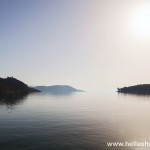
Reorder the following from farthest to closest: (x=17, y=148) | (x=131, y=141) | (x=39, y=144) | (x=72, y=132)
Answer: (x=72, y=132) < (x=131, y=141) < (x=39, y=144) < (x=17, y=148)

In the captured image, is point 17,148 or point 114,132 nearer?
Answer: point 17,148

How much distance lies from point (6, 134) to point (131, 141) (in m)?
24.1

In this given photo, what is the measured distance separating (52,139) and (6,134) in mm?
10173

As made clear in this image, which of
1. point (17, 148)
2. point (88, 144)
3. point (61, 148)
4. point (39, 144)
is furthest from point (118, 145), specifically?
point (17, 148)

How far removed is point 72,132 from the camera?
4478cm

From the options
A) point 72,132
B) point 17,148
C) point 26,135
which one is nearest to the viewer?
point 17,148

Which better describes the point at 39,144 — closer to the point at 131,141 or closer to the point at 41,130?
the point at 41,130

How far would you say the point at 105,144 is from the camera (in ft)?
117

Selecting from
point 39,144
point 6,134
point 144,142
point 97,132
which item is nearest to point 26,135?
point 6,134

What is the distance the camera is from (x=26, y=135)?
4147cm

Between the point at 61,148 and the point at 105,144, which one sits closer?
the point at 61,148

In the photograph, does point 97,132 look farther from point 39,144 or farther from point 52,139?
point 39,144

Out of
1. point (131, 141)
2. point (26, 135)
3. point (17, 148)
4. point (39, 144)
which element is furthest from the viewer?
point (26, 135)

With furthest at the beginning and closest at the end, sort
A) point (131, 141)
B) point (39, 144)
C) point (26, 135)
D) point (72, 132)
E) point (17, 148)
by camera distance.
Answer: point (72, 132) → point (26, 135) → point (131, 141) → point (39, 144) → point (17, 148)
